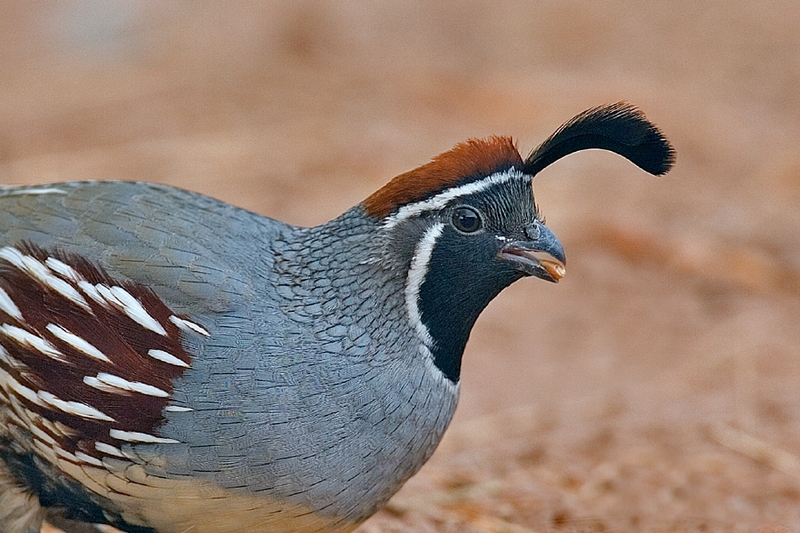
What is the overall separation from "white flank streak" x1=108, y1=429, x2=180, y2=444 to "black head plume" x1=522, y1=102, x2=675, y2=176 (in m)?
1.16

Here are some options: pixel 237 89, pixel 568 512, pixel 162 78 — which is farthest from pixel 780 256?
pixel 162 78

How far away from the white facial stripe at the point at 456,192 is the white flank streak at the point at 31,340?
96 cm

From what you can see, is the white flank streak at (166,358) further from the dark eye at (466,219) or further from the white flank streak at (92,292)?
the dark eye at (466,219)

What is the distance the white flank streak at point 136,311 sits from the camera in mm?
2867

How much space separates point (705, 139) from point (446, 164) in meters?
4.93

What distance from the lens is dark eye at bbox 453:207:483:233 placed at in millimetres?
2953

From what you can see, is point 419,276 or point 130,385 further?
point 419,276

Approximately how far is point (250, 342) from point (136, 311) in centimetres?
30

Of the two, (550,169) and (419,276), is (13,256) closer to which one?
(419,276)

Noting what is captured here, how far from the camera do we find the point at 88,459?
2.87m

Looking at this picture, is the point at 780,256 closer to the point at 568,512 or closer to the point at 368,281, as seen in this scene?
the point at 568,512

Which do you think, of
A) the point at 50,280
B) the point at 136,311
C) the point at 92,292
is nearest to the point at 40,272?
the point at 50,280

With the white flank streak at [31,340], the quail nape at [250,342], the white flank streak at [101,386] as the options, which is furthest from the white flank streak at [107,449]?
the white flank streak at [31,340]

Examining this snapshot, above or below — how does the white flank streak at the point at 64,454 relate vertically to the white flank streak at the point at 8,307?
below
